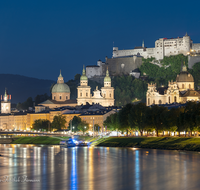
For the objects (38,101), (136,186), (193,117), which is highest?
(38,101)

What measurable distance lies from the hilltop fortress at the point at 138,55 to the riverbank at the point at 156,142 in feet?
199

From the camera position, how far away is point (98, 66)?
500ft

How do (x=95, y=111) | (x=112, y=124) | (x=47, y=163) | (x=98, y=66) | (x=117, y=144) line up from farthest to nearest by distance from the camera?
(x=98, y=66) → (x=95, y=111) → (x=112, y=124) → (x=117, y=144) → (x=47, y=163)

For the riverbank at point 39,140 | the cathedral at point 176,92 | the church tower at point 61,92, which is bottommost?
the riverbank at point 39,140

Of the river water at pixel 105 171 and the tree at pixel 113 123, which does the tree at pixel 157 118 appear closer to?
the river water at pixel 105 171

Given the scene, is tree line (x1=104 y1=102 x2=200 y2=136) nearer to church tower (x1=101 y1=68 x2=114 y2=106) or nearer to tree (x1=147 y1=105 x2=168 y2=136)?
tree (x1=147 y1=105 x2=168 y2=136)

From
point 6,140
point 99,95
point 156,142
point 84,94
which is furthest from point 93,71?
point 156,142

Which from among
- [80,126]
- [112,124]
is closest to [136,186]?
[112,124]

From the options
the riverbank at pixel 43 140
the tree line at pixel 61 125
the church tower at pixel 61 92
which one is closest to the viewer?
the riverbank at pixel 43 140

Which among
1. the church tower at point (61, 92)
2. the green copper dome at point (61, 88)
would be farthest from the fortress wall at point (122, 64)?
the church tower at point (61, 92)

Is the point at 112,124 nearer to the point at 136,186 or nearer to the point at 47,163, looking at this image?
the point at 47,163

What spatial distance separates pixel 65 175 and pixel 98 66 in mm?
109037

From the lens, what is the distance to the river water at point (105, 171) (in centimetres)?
3875

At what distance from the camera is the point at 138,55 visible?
487 ft
